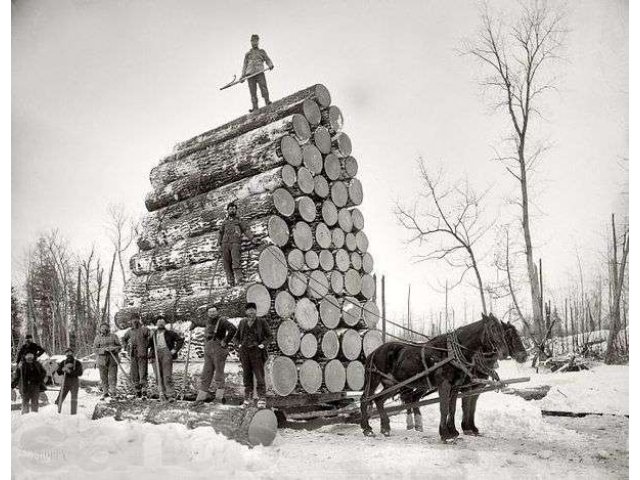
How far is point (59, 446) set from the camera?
6.38m

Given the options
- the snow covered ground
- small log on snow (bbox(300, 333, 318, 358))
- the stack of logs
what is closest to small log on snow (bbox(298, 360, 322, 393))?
the stack of logs

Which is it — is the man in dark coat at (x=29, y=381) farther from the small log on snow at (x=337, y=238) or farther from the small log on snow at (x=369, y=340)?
the small log on snow at (x=369, y=340)

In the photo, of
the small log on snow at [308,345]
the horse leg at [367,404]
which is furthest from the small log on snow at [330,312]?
the horse leg at [367,404]

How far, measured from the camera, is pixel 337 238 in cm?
964

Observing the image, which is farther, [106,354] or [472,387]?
[106,354]

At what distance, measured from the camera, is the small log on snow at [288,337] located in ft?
26.3

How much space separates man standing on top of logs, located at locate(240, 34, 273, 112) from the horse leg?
212 inches

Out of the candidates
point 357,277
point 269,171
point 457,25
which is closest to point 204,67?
point 269,171

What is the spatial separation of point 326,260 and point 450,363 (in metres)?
3.06

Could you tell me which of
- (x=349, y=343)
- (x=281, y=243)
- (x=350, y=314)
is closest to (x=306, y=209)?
(x=281, y=243)

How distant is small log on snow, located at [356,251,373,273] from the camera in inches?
399

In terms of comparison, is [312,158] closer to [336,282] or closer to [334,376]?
[336,282]
